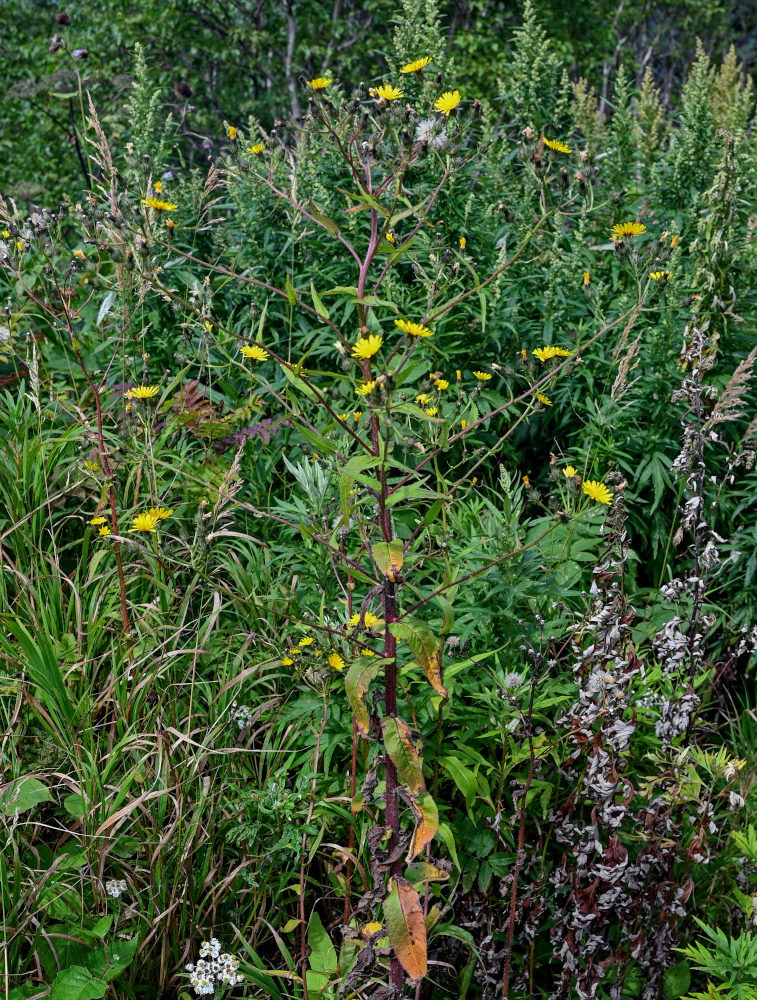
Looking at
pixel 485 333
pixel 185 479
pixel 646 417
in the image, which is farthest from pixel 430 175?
pixel 185 479

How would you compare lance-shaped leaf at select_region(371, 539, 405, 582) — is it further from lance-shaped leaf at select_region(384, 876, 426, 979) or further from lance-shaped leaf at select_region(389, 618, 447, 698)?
lance-shaped leaf at select_region(384, 876, 426, 979)

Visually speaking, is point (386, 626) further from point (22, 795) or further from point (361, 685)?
point (22, 795)

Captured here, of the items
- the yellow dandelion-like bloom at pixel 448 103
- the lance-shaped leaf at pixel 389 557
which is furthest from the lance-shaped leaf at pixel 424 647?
the yellow dandelion-like bloom at pixel 448 103

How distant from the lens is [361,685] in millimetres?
1632

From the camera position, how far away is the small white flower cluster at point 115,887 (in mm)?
2068

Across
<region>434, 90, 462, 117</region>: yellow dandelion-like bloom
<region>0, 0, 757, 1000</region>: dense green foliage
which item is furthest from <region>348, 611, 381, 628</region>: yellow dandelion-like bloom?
<region>434, 90, 462, 117</region>: yellow dandelion-like bloom

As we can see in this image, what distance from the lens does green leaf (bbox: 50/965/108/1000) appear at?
1.87 m

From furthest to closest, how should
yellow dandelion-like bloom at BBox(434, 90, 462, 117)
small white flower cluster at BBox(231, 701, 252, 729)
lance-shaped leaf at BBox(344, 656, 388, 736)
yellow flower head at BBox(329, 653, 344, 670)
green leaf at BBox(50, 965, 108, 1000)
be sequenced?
small white flower cluster at BBox(231, 701, 252, 729) → yellow flower head at BBox(329, 653, 344, 670) → yellow dandelion-like bloom at BBox(434, 90, 462, 117) → green leaf at BBox(50, 965, 108, 1000) → lance-shaped leaf at BBox(344, 656, 388, 736)

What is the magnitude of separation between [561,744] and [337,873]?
0.65 metres

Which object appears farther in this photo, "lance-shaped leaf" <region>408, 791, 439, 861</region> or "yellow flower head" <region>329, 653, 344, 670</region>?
"yellow flower head" <region>329, 653, 344, 670</region>

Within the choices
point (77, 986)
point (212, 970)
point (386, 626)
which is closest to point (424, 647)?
point (386, 626)

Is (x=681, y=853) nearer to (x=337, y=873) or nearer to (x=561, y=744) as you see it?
(x=561, y=744)

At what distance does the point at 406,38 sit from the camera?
14.1ft

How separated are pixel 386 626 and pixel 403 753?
0.25 m
